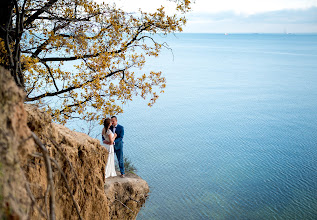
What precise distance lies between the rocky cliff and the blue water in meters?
5.61

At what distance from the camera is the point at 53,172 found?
5711 millimetres

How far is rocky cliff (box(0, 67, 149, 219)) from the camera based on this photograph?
264 centimetres

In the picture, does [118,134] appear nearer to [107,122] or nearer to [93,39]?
[107,122]

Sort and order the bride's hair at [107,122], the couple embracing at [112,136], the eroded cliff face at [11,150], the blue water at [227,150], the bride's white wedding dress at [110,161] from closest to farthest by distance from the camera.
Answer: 1. the eroded cliff face at [11,150]
2. the bride's hair at [107,122]
3. the couple embracing at [112,136]
4. the bride's white wedding dress at [110,161]
5. the blue water at [227,150]

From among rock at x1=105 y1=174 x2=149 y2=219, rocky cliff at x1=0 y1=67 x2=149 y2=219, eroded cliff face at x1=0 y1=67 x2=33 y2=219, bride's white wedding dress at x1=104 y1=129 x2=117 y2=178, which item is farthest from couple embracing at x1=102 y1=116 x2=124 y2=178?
eroded cliff face at x1=0 y1=67 x2=33 y2=219

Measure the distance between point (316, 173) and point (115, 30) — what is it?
19554mm

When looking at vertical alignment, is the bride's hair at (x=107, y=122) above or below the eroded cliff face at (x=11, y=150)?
below

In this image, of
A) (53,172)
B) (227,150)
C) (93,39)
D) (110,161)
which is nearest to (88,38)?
(93,39)

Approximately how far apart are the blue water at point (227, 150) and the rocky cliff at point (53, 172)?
561 centimetres

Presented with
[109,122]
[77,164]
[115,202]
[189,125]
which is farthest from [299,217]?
[189,125]

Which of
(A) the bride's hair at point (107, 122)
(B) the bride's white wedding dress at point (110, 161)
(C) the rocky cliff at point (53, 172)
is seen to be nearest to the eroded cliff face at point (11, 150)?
(C) the rocky cliff at point (53, 172)

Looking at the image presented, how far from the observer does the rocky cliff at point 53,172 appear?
2.64m

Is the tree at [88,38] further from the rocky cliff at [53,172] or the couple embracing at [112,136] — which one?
the rocky cliff at [53,172]

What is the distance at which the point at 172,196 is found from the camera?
2247cm
